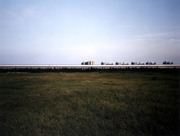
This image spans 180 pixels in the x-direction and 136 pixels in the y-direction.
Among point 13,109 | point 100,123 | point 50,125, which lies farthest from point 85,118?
point 13,109

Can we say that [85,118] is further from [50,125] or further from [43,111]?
[43,111]

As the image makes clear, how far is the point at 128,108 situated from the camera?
336 inches

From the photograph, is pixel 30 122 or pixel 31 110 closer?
pixel 30 122

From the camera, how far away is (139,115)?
740 centimetres

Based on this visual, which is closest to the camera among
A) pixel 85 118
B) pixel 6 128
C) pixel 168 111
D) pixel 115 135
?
pixel 115 135

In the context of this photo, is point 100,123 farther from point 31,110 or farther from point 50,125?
point 31,110

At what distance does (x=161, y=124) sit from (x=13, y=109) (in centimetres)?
833

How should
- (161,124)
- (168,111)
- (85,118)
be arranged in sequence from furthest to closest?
(168,111) → (85,118) → (161,124)

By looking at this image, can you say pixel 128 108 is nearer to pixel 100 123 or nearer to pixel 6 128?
pixel 100 123

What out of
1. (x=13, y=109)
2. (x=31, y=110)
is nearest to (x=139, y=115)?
(x=31, y=110)

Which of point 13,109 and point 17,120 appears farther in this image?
point 13,109

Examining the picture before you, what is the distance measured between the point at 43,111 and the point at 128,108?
5.15 metres

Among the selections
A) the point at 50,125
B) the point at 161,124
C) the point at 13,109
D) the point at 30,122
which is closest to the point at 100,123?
the point at 50,125

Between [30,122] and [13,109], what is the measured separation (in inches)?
108
